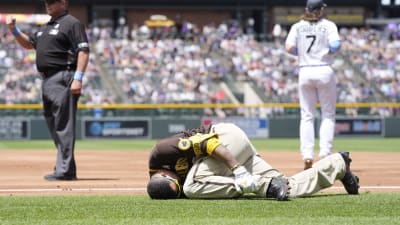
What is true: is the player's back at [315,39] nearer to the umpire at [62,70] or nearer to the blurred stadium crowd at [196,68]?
the umpire at [62,70]

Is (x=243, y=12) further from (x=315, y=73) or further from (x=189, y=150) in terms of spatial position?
(x=189, y=150)

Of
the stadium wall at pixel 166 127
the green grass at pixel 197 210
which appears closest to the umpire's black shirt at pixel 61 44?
the green grass at pixel 197 210

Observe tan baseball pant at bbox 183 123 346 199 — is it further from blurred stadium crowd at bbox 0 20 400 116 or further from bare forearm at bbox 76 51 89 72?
blurred stadium crowd at bbox 0 20 400 116

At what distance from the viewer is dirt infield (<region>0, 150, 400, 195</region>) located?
32.2 feet

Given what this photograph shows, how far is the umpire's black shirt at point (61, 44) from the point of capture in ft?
36.2

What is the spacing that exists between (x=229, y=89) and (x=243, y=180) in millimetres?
25414

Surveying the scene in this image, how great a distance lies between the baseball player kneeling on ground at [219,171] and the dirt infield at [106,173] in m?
1.04

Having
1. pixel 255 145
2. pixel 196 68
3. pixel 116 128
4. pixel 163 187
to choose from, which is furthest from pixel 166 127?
pixel 163 187

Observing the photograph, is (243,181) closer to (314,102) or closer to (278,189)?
(278,189)

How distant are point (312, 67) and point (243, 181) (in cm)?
405

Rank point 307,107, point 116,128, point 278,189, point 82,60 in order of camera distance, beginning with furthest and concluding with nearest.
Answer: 1. point 116,128
2. point 307,107
3. point 82,60
4. point 278,189

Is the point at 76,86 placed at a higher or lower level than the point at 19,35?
lower

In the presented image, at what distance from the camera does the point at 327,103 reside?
12117 mm

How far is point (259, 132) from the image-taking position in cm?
3159
